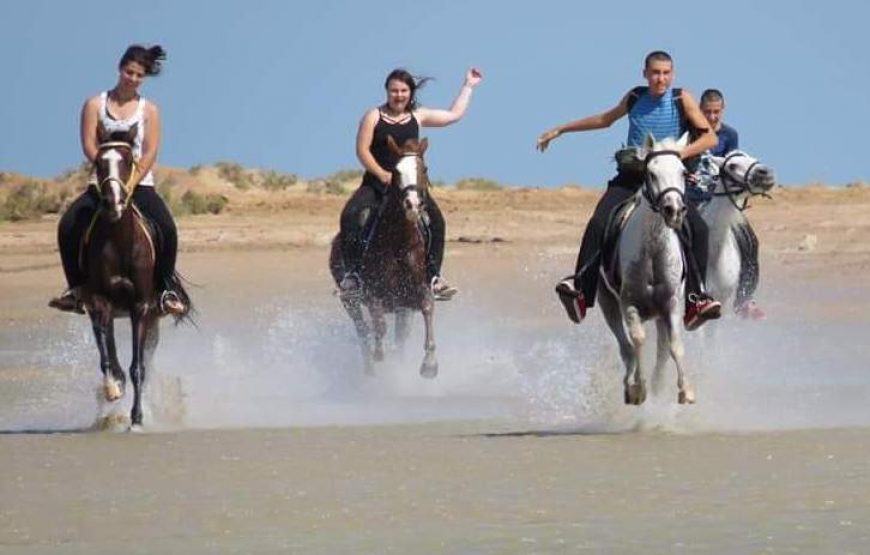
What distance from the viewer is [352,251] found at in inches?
793

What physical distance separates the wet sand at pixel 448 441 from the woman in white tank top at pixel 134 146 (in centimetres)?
89

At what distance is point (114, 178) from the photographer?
53.0ft

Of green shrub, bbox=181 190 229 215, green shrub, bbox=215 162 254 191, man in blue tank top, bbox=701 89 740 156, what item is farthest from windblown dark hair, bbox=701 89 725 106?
green shrub, bbox=215 162 254 191

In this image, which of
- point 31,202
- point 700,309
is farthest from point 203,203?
point 700,309

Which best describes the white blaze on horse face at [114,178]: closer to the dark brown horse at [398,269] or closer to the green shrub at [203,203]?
the dark brown horse at [398,269]

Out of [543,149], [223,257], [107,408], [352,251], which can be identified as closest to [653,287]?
[543,149]

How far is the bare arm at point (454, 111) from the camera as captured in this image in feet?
66.1

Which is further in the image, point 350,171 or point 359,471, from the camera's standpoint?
point 350,171

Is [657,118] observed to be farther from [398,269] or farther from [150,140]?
[398,269]

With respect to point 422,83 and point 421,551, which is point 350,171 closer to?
point 422,83

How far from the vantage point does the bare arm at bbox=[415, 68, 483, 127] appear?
20141 mm

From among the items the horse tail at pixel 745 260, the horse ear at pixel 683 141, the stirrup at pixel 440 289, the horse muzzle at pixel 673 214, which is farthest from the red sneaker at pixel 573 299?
the stirrup at pixel 440 289

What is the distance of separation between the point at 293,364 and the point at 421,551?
10618 mm

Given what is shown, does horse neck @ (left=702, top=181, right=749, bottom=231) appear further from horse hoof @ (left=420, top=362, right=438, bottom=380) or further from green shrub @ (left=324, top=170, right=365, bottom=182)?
green shrub @ (left=324, top=170, right=365, bottom=182)
